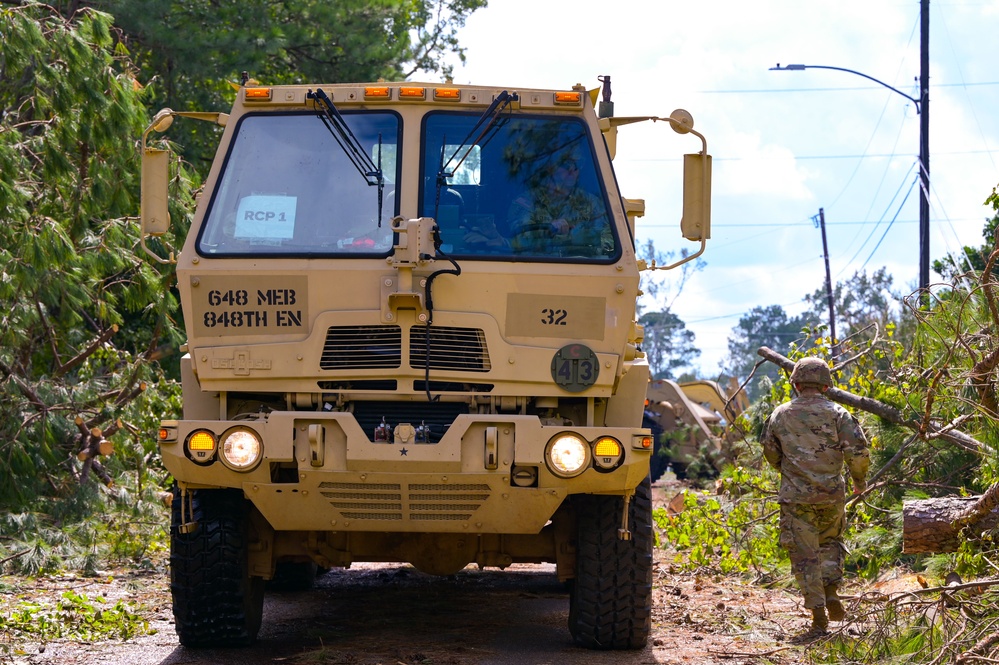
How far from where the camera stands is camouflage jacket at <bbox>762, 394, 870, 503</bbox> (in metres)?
7.53

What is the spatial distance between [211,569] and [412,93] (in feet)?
8.61

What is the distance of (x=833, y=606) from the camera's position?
759 centimetres

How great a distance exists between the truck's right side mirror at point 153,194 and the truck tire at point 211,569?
1376 mm

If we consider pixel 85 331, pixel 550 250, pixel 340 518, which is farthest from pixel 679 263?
pixel 85 331

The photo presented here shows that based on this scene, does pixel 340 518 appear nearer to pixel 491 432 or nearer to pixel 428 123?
pixel 491 432

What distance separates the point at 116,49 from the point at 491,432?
7.32m

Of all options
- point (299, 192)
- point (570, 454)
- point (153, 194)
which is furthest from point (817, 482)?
point (153, 194)

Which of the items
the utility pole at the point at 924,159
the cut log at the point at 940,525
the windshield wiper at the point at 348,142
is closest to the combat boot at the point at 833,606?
the cut log at the point at 940,525

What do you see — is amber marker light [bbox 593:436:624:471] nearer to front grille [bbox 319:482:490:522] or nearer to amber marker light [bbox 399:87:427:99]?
front grille [bbox 319:482:490:522]

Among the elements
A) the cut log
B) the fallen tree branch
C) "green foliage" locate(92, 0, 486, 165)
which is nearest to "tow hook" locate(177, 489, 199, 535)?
the cut log

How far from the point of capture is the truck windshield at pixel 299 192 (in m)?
6.65

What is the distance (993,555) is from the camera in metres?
7.30

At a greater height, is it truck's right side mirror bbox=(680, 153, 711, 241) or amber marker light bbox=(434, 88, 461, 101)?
amber marker light bbox=(434, 88, 461, 101)

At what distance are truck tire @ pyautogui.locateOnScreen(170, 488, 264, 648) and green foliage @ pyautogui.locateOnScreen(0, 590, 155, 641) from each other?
93 centimetres
